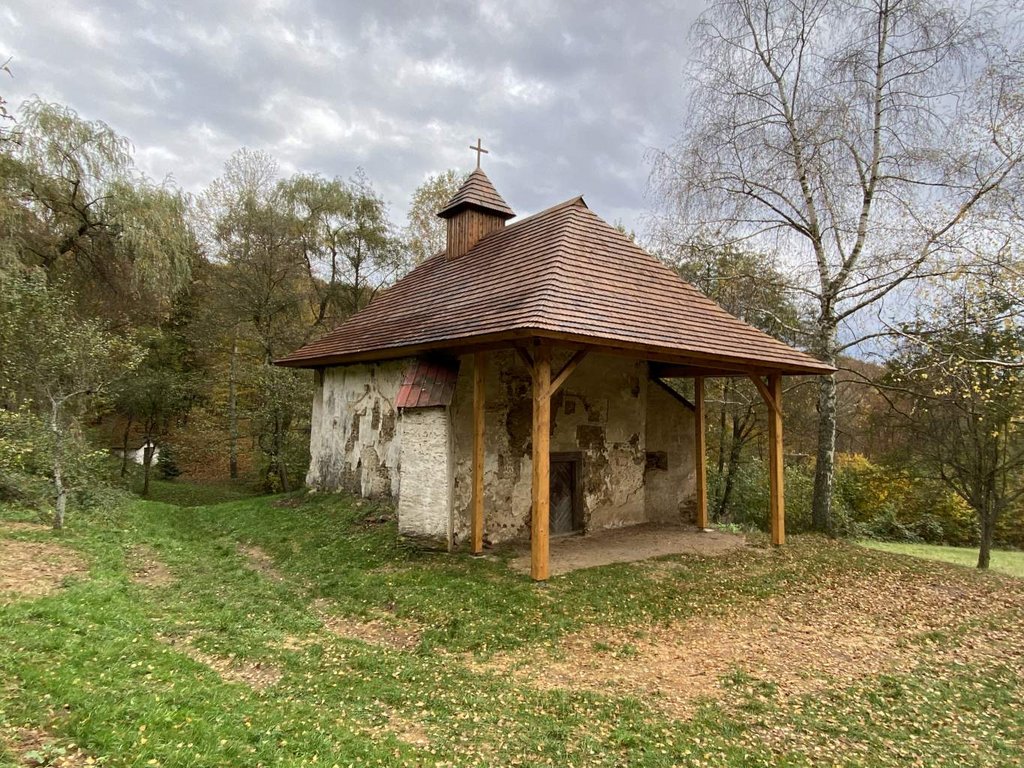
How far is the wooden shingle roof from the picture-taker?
666 cm

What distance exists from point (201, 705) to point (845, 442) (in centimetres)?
1958

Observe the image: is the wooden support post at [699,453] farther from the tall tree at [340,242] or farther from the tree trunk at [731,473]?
the tall tree at [340,242]

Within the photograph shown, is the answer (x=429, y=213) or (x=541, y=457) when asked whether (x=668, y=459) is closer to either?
(x=541, y=457)

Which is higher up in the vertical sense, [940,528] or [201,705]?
[201,705]

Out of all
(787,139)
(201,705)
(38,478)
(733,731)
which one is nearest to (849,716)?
(733,731)

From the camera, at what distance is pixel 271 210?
17859mm

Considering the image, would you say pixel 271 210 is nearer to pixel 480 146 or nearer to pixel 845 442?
pixel 480 146

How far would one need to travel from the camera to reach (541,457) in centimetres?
655

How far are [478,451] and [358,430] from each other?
4097 mm

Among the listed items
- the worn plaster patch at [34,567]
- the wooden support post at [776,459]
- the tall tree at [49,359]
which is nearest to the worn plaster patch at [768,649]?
the wooden support post at [776,459]

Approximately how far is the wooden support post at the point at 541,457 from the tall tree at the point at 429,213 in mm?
15130

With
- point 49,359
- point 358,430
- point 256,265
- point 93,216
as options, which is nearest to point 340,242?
point 256,265

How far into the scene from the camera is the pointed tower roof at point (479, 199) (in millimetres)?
11372

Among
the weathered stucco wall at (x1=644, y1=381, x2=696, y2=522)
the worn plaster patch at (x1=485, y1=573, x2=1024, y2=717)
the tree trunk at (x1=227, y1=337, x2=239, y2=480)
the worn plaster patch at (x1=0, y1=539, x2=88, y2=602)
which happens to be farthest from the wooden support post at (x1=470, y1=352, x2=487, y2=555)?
the tree trunk at (x1=227, y1=337, x2=239, y2=480)
